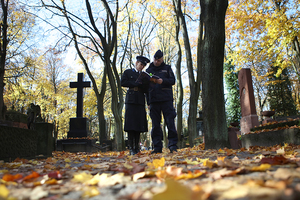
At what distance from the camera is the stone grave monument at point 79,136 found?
40.1ft

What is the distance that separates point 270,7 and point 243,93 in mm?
5766

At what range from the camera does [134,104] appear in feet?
17.7

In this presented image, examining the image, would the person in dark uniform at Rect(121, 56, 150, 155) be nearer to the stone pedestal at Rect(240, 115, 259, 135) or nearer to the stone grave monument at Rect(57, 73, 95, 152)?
the stone pedestal at Rect(240, 115, 259, 135)

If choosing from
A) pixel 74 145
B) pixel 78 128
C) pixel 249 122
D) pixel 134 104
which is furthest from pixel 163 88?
pixel 78 128

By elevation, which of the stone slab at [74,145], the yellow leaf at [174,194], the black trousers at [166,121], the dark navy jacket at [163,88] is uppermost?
the dark navy jacket at [163,88]

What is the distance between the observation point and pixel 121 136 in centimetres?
1193

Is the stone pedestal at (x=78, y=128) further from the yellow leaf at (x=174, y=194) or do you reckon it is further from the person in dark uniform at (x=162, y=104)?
the yellow leaf at (x=174, y=194)

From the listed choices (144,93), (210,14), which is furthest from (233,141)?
(210,14)

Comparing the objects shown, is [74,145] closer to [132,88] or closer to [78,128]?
[78,128]

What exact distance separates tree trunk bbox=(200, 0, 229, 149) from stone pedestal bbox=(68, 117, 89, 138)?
9.57 meters

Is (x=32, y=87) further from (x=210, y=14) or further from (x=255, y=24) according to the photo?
(x=210, y=14)

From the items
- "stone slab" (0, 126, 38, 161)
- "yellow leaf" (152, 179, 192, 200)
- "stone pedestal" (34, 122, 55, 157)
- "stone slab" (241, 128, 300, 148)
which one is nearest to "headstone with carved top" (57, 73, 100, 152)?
"stone pedestal" (34, 122, 55, 157)

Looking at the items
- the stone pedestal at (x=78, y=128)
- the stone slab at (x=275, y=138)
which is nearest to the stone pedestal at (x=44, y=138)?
the stone slab at (x=275, y=138)

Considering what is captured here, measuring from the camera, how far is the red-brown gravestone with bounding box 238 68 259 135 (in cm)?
1112
